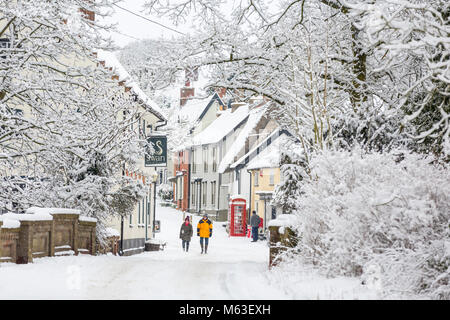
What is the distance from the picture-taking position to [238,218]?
5212 cm

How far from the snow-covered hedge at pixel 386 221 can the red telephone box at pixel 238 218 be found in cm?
3869

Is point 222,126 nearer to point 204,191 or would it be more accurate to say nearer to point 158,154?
point 204,191

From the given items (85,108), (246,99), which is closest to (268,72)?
(246,99)

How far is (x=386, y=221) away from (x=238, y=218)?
4193 cm

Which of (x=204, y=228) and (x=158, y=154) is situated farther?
(x=158, y=154)

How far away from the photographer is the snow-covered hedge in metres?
9.31

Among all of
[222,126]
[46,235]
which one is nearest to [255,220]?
[222,126]

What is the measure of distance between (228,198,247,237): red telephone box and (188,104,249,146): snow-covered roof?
428 inches

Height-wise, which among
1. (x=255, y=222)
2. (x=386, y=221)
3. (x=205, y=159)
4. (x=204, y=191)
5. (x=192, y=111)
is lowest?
(x=255, y=222)

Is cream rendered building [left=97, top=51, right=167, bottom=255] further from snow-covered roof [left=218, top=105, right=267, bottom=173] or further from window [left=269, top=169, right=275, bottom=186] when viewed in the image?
snow-covered roof [left=218, top=105, right=267, bottom=173]

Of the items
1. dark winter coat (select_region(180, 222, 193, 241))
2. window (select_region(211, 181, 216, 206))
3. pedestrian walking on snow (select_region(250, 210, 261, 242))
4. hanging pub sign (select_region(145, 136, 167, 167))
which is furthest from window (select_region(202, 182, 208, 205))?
dark winter coat (select_region(180, 222, 193, 241))

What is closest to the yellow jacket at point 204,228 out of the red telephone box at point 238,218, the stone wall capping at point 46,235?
the stone wall capping at point 46,235

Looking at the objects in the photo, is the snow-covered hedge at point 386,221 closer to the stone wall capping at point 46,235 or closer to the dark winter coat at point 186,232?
the stone wall capping at point 46,235
